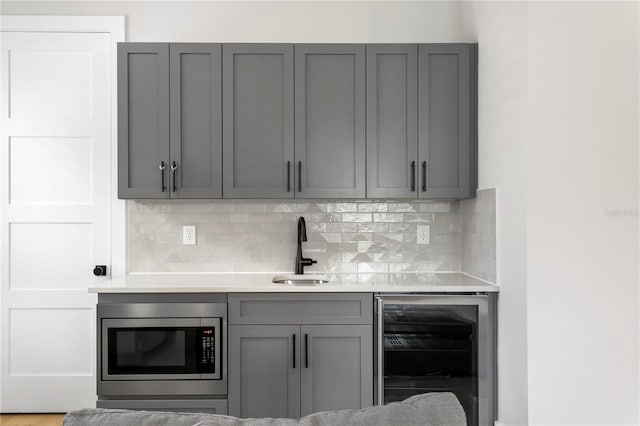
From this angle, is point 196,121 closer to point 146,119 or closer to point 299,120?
point 146,119

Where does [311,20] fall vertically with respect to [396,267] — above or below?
above

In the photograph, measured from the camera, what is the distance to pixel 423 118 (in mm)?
2982

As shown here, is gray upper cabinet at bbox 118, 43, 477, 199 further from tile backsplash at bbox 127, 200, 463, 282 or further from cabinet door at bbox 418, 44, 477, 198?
tile backsplash at bbox 127, 200, 463, 282

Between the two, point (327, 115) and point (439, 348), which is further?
point (327, 115)

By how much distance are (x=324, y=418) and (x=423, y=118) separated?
235 centimetres

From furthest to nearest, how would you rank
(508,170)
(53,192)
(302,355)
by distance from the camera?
(53,192) < (302,355) < (508,170)

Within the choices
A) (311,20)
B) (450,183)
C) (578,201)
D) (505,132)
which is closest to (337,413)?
(578,201)

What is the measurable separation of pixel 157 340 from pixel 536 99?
229cm

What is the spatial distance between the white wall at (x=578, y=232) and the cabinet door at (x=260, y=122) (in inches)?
53.8

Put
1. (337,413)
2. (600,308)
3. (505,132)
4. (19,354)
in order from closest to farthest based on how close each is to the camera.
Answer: (337,413) → (600,308) → (505,132) → (19,354)

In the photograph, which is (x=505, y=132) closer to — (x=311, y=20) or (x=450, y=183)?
(x=450, y=183)

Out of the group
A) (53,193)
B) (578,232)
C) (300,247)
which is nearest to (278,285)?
(300,247)

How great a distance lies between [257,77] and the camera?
9.75ft

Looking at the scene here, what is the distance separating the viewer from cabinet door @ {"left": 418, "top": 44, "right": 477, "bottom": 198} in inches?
117
